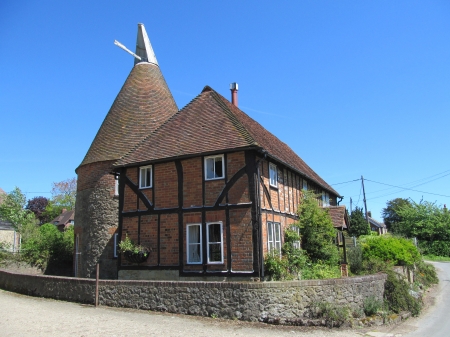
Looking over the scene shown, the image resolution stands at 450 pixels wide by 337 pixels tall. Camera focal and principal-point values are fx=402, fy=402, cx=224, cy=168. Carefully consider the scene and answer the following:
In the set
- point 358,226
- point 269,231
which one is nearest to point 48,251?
point 269,231

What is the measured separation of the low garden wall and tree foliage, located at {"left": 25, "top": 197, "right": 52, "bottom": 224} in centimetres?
6080

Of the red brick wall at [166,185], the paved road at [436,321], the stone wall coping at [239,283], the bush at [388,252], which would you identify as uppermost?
the red brick wall at [166,185]

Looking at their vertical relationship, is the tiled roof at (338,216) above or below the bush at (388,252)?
above

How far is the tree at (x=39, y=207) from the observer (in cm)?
6969

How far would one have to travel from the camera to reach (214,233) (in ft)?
50.2

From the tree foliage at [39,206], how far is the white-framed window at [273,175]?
61638 mm

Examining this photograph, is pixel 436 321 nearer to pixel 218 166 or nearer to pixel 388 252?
pixel 388 252

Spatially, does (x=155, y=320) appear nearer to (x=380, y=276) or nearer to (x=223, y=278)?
(x=223, y=278)

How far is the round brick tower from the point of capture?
20.4m

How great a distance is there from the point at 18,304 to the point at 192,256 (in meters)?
6.33

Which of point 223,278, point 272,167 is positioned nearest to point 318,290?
point 223,278

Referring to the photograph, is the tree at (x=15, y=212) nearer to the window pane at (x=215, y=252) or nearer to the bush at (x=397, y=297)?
the window pane at (x=215, y=252)

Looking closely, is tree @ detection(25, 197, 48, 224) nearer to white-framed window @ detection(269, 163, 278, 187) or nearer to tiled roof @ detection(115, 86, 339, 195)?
tiled roof @ detection(115, 86, 339, 195)

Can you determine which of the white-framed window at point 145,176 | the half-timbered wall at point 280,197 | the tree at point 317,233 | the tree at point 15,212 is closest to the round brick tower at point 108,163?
the white-framed window at point 145,176
